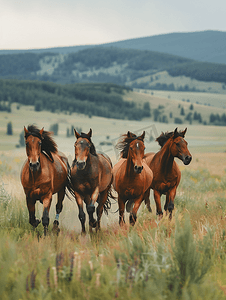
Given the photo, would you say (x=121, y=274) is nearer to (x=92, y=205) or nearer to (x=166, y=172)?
(x=92, y=205)

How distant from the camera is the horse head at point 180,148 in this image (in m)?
6.36

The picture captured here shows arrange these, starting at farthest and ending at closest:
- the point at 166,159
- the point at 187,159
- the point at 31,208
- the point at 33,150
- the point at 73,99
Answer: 1. the point at 73,99
2. the point at 166,159
3. the point at 187,159
4. the point at 31,208
5. the point at 33,150

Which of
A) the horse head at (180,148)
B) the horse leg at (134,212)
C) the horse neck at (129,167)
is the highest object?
the horse head at (180,148)

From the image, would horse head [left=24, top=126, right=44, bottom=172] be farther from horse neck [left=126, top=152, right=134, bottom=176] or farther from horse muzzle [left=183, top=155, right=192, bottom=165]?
horse muzzle [left=183, top=155, right=192, bottom=165]

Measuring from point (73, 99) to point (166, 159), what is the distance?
112 meters

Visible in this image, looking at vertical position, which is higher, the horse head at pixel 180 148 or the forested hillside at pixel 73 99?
the forested hillside at pixel 73 99

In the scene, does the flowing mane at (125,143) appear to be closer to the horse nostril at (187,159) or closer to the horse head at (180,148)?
the horse head at (180,148)

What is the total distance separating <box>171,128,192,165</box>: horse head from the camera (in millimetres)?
6355

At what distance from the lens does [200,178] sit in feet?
53.9

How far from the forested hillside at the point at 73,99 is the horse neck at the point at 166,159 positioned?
290ft

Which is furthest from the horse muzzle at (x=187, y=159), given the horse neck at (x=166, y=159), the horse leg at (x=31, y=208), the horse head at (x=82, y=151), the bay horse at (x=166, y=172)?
the horse leg at (x=31, y=208)

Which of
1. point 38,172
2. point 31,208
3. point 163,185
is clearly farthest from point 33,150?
point 163,185

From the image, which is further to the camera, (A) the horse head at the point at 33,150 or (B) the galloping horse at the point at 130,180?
(B) the galloping horse at the point at 130,180

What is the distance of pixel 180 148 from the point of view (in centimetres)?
649
